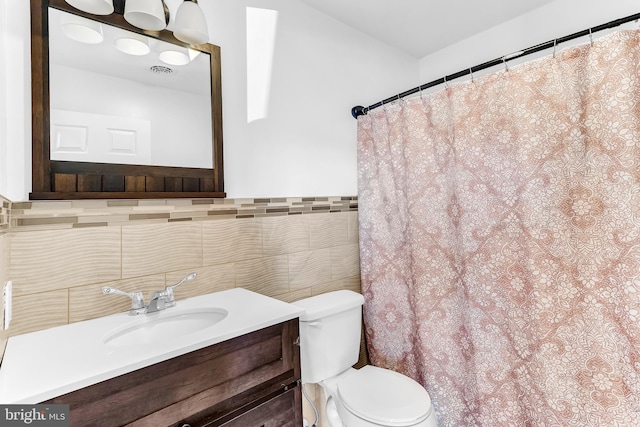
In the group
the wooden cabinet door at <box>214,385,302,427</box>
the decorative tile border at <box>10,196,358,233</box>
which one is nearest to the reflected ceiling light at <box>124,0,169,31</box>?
the decorative tile border at <box>10,196,358,233</box>

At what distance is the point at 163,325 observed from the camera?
121 centimetres

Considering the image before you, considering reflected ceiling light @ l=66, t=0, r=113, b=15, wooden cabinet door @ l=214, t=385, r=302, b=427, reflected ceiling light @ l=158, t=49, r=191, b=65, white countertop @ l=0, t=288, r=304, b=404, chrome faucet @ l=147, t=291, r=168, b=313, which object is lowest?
wooden cabinet door @ l=214, t=385, r=302, b=427

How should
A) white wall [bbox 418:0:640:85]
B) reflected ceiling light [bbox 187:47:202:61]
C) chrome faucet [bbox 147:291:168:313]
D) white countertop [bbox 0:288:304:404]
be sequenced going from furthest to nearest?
white wall [bbox 418:0:640:85] < reflected ceiling light [bbox 187:47:202:61] < chrome faucet [bbox 147:291:168:313] < white countertop [bbox 0:288:304:404]

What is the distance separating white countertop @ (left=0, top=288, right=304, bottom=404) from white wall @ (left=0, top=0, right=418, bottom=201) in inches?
19.7

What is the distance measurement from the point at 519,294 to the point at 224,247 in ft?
4.39

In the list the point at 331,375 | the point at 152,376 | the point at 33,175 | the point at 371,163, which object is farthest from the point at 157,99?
the point at 331,375

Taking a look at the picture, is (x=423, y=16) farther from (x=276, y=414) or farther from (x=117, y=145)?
(x=276, y=414)

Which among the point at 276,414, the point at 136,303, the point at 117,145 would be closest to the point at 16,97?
the point at 117,145

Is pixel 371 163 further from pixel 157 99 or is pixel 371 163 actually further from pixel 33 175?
pixel 33 175

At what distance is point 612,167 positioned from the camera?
112 centimetres

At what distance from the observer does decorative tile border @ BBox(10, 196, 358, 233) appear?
3.55 ft

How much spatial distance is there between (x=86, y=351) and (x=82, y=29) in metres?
Result: 1.15

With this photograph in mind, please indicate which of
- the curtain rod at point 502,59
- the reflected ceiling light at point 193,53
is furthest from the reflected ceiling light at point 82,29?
the curtain rod at point 502,59

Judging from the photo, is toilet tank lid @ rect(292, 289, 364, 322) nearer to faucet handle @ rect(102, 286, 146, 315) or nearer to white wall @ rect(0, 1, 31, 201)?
faucet handle @ rect(102, 286, 146, 315)
